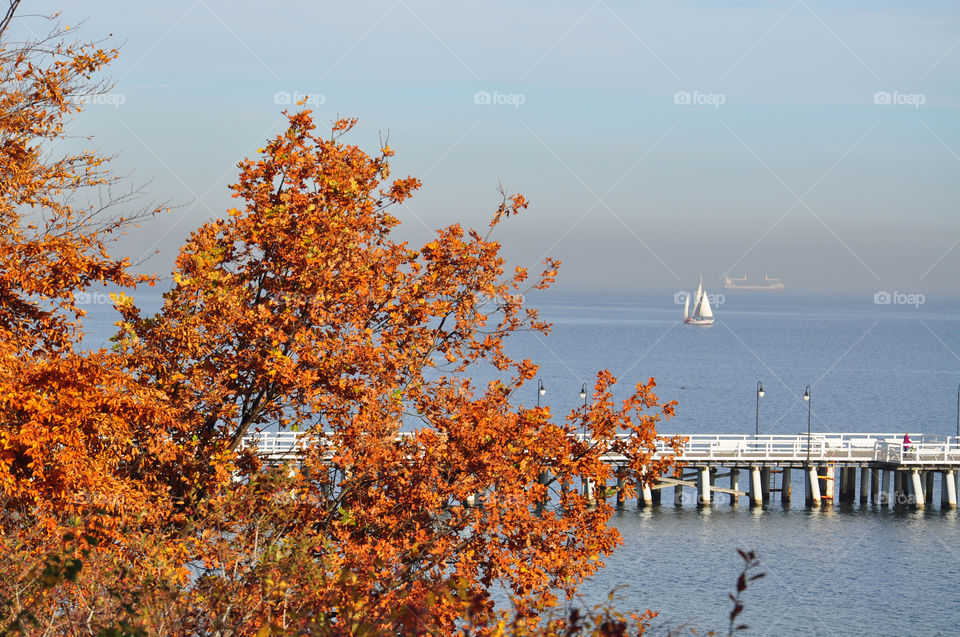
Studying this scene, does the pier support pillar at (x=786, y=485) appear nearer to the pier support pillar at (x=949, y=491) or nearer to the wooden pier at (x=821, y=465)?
the wooden pier at (x=821, y=465)

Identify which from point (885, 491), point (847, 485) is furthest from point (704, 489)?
point (885, 491)

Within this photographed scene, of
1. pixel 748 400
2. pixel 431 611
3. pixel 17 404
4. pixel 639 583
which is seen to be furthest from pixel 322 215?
pixel 748 400

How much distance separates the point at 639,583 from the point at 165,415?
2887 centimetres

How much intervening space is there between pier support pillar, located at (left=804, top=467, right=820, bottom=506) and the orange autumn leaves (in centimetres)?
4355

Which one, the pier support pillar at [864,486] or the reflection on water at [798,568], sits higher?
the pier support pillar at [864,486]

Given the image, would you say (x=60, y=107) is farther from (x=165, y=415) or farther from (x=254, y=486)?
(x=254, y=486)

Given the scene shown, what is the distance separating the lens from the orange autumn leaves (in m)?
11.4

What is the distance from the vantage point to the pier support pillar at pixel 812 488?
54.2 meters

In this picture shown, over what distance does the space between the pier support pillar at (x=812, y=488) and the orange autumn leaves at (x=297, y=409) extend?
43547 millimetres

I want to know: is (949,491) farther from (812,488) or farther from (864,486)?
(812,488)

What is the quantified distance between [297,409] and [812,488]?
150ft

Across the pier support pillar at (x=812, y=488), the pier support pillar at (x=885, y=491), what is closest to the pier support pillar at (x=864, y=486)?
the pier support pillar at (x=885, y=491)

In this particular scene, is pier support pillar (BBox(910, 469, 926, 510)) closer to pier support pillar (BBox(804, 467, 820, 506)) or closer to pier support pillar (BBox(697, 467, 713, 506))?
pier support pillar (BBox(804, 467, 820, 506))

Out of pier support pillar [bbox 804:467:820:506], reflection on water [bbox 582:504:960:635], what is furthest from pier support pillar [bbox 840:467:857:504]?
pier support pillar [bbox 804:467:820:506]
